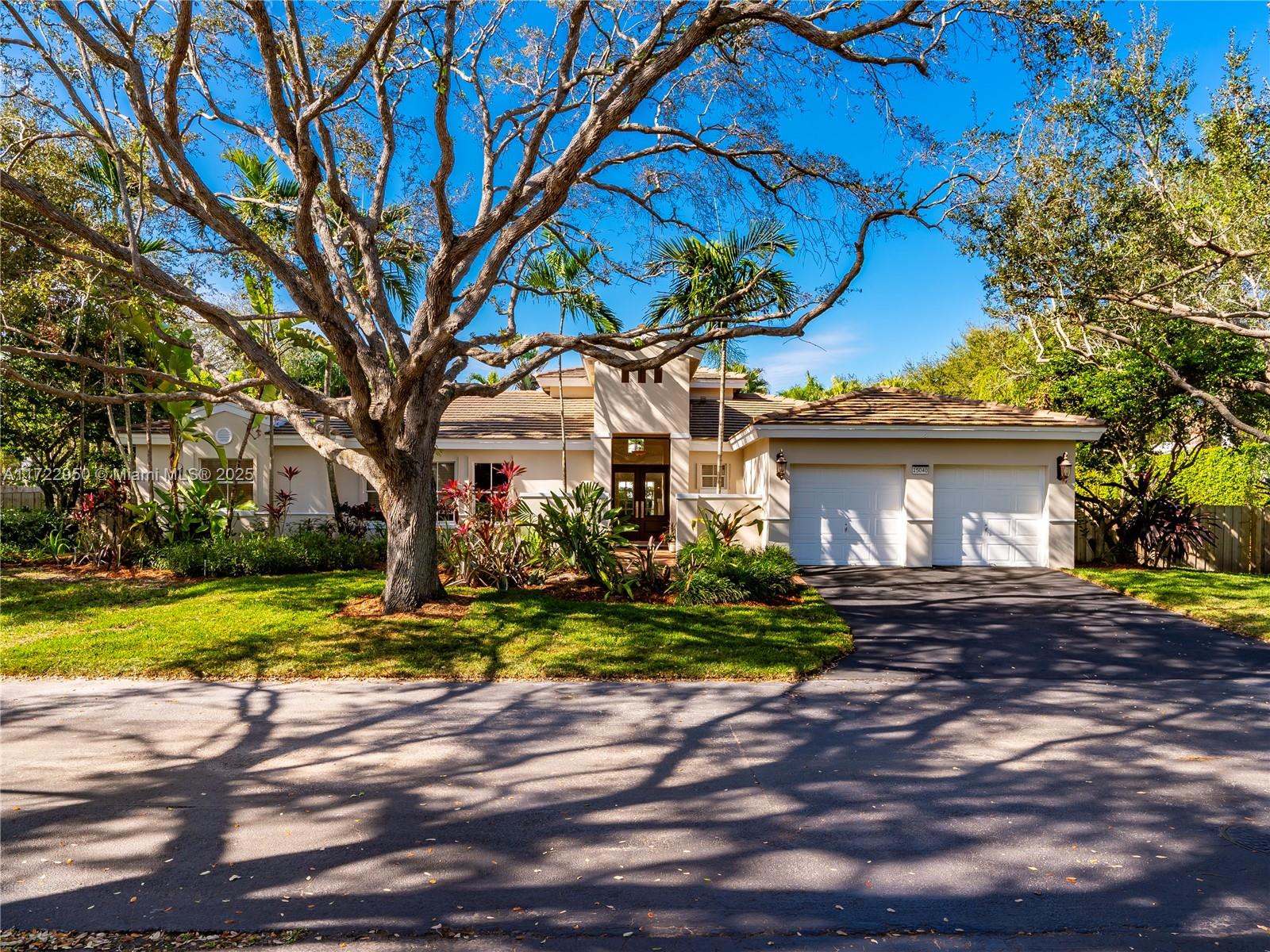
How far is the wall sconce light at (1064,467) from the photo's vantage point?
1534cm

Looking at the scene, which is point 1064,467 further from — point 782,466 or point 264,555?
point 264,555

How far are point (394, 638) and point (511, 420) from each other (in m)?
12.6

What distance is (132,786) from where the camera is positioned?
4.90 meters

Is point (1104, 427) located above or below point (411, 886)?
above

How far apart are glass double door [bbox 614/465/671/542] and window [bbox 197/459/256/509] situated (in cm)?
967

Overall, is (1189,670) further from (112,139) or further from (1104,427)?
(112,139)

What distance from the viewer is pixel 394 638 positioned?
8.90 metres

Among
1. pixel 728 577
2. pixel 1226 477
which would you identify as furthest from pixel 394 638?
pixel 1226 477

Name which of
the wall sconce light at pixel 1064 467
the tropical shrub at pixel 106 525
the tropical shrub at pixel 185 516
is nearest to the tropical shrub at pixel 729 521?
the wall sconce light at pixel 1064 467

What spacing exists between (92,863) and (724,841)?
134 inches

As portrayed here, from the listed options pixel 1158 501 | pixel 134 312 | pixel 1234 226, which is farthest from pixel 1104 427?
pixel 134 312

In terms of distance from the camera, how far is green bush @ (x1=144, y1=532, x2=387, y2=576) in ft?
44.5

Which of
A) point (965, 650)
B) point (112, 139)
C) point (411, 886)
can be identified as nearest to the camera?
point (411, 886)

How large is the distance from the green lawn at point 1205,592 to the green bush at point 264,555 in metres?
14.3
